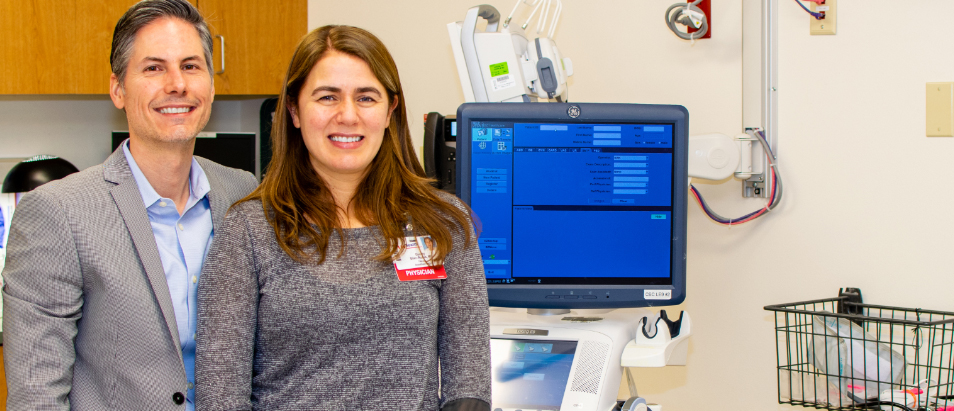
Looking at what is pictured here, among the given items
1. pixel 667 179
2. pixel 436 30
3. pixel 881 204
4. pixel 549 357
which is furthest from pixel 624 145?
pixel 436 30

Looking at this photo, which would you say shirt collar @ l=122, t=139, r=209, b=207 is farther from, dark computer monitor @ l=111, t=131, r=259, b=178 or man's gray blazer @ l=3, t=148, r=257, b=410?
dark computer monitor @ l=111, t=131, r=259, b=178

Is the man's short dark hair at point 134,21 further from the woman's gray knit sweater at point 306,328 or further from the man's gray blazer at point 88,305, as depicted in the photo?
the woman's gray knit sweater at point 306,328

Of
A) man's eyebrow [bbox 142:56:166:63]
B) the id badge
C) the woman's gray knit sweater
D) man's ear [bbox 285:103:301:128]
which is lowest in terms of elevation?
the woman's gray knit sweater

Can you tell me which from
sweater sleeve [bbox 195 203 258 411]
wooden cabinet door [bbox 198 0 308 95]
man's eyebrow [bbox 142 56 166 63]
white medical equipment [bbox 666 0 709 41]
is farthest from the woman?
wooden cabinet door [bbox 198 0 308 95]

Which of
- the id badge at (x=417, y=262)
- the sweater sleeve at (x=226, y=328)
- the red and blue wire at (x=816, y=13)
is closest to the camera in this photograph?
the sweater sleeve at (x=226, y=328)

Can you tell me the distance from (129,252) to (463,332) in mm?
556

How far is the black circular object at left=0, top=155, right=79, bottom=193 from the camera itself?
6.86 ft

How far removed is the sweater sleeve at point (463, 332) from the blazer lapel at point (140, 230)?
1.43ft

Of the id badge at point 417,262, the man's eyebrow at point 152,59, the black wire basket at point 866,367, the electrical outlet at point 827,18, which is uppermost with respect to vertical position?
the electrical outlet at point 827,18

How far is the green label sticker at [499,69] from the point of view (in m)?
1.76

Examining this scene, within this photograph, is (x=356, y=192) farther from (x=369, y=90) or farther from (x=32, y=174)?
(x=32, y=174)

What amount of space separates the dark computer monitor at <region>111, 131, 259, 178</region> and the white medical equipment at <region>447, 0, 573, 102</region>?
1377 millimetres

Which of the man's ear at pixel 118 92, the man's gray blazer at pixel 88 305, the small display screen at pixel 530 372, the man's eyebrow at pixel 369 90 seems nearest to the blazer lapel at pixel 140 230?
the man's gray blazer at pixel 88 305

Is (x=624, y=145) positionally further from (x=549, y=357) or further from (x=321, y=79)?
(x=321, y=79)
